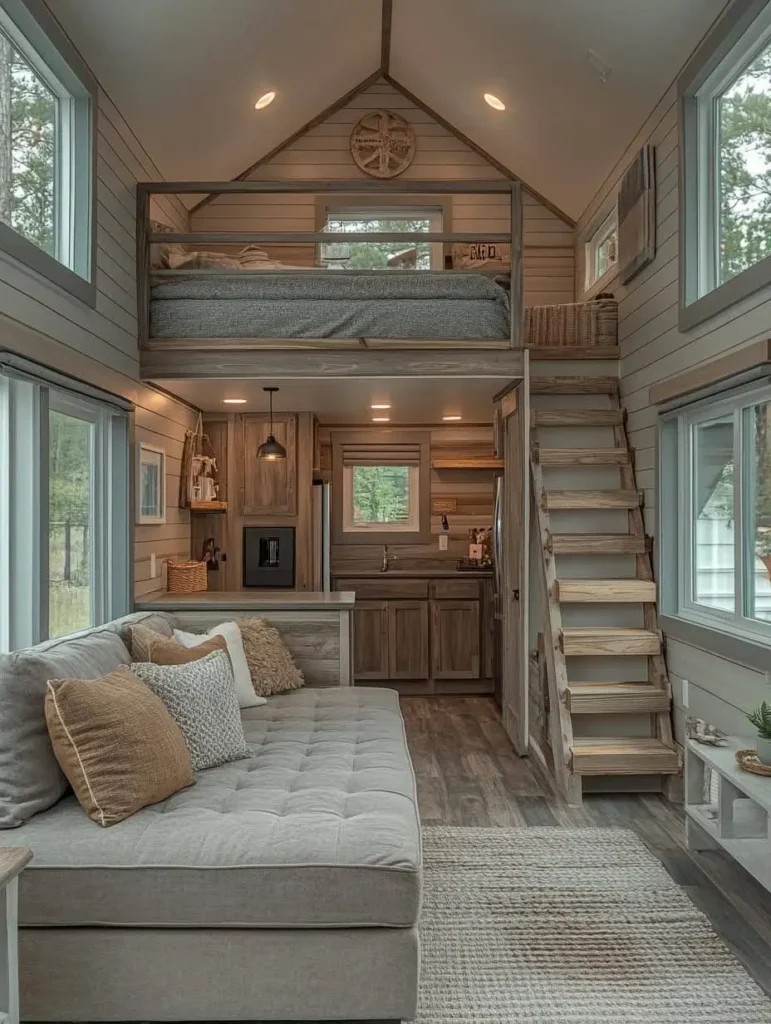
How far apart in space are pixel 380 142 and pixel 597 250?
177 centimetres

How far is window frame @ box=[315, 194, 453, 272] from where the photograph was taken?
6.52m

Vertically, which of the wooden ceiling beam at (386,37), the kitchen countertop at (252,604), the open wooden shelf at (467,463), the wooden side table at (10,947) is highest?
the wooden ceiling beam at (386,37)

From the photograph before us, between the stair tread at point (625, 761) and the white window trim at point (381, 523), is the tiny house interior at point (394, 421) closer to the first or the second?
the stair tread at point (625, 761)

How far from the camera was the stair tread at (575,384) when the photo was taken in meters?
5.22

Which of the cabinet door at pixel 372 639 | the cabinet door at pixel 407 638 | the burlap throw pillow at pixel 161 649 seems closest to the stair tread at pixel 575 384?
the cabinet door at pixel 407 638

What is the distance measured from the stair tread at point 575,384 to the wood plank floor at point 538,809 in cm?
211

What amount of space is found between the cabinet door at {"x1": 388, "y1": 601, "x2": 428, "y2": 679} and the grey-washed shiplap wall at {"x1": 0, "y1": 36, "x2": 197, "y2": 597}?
5.84 ft

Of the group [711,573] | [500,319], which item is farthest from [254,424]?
[711,573]

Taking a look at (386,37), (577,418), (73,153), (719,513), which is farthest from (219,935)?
(386,37)

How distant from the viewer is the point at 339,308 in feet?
14.8

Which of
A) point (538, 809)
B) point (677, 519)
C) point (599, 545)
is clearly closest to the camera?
point (538, 809)

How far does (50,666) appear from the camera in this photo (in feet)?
8.64

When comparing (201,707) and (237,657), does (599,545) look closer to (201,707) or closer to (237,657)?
(237,657)

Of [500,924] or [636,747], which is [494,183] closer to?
[636,747]
